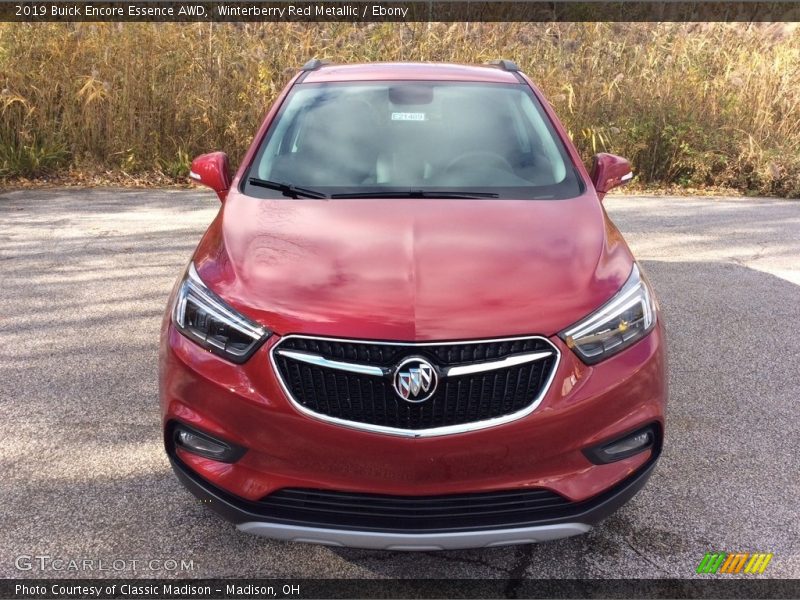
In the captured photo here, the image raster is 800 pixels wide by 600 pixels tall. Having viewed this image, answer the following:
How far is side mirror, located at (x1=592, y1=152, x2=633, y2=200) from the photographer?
11.5 ft

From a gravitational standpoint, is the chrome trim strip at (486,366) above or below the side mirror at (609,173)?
below

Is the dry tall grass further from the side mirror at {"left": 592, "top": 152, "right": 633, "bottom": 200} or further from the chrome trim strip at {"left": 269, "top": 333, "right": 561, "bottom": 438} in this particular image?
the chrome trim strip at {"left": 269, "top": 333, "right": 561, "bottom": 438}

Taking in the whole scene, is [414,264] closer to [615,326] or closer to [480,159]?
[615,326]

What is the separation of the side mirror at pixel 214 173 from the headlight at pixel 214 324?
1099mm

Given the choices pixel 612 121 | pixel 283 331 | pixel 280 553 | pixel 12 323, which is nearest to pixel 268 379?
pixel 283 331

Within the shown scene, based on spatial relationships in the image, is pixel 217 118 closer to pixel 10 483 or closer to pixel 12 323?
pixel 12 323

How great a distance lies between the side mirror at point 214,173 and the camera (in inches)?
140

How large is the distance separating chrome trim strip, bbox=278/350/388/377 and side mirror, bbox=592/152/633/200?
1.82 metres

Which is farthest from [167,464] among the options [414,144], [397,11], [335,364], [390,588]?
[397,11]

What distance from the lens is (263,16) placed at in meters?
11.7

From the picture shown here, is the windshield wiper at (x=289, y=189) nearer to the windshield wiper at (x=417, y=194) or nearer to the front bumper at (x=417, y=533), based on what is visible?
the windshield wiper at (x=417, y=194)

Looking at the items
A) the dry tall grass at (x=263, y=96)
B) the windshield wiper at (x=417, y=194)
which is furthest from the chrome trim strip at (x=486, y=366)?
the dry tall grass at (x=263, y=96)

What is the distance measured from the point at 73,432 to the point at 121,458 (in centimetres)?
39

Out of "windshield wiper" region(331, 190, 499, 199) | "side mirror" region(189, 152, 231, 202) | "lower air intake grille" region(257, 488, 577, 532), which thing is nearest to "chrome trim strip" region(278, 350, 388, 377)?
"lower air intake grille" region(257, 488, 577, 532)
